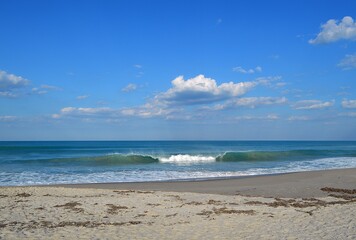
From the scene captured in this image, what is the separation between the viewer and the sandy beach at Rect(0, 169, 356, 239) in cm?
835

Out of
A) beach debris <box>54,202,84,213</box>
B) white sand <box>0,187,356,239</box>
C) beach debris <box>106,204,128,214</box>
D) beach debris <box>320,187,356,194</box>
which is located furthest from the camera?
beach debris <box>320,187,356,194</box>

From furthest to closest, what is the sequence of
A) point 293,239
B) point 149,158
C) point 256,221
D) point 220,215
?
1. point 149,158
2. point 220,215
3. point 256,221
4. point 293,239

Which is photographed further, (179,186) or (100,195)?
(179,186)

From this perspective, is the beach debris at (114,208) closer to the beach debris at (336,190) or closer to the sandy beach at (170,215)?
the sandy beach at (170,215)

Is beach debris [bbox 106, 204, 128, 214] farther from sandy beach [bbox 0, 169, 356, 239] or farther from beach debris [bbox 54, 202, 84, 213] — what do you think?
beach debris [bbox 54, 202, 84, 213]

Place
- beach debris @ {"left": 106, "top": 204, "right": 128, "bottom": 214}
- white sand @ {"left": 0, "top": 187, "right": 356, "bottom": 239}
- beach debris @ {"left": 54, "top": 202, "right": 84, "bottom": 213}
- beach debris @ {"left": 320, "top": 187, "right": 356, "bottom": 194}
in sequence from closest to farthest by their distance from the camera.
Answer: white sand @ {"left": 0, "top": 187, "right": 356, "bottom": 239}, beach debris @ {"left": 106, "top": 204, "right": 128, "bottom": 214}, beach debris @ {"left": 54, "top": 202, "right": 84, "bottom": 213}, beach debris @ {"left": 320, "top": 187, "right": 356, "bottom": 194}

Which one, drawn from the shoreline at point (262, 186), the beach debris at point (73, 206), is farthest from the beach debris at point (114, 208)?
the shoreline at point (262, 186)

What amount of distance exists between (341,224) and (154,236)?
4.93 meters

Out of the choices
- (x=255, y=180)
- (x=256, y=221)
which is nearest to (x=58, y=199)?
(x=256, y=221)

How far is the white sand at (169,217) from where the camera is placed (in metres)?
8.34

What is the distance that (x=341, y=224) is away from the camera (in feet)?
29.8

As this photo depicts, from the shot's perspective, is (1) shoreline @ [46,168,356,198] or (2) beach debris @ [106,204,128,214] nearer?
(2) beach debris @ [106,204,128,214]

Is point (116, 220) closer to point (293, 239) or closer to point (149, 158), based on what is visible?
point (293, 239)

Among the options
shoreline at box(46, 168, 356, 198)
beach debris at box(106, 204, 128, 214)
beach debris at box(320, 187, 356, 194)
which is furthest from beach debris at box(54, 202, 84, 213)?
beach debris at box(320, 187, 356, 194)
